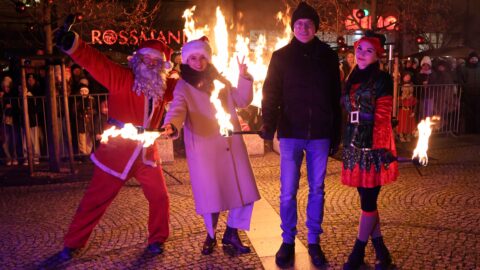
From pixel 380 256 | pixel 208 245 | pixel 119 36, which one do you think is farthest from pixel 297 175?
pixel 119 36

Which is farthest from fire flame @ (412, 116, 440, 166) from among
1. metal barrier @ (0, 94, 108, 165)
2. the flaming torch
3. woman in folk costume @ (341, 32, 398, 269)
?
metal barrier @ (0, 94, 108, 165)

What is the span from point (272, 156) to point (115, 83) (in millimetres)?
5657

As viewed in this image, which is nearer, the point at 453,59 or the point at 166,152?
the point at 166,152

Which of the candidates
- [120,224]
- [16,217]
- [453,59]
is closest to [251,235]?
[120,224]

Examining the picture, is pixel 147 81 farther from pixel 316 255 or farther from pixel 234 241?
pixel 316 255

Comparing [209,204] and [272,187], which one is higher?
[209,204]

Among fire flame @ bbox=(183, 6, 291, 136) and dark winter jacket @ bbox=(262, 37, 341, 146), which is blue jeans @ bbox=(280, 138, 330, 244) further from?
fire flame @ bbox=(183, 6, 291, 136)

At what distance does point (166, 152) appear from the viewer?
916 centimetres

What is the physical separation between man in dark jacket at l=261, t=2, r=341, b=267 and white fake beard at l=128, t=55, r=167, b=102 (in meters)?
1.03

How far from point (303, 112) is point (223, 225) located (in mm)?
1929

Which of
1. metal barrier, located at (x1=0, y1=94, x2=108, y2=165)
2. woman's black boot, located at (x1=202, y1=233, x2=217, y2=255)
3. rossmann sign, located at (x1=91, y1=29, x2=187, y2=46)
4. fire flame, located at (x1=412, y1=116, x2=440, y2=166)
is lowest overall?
woman's black boot, located at (x1=202, y1=233, x2=217, y2=255)

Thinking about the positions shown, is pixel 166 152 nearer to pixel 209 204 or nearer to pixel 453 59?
pixel 209 204

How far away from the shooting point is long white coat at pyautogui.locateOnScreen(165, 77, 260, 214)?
439cm

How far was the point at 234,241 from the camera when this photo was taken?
4.70m
